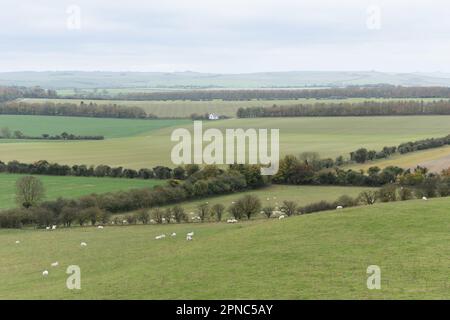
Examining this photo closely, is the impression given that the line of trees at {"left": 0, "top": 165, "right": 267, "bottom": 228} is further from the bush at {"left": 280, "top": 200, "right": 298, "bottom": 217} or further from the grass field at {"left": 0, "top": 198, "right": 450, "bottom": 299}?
the bush at {"left": 280, "top": 200, "right": 298, "bottom": 217}

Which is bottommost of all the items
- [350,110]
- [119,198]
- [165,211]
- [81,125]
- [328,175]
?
[165,211]

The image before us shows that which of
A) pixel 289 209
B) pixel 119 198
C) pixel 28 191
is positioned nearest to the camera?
→ pixel 289 209

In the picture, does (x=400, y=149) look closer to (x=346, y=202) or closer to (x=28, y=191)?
(x=346, y=202)

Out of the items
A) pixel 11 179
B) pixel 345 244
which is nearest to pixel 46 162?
pixel 11 179

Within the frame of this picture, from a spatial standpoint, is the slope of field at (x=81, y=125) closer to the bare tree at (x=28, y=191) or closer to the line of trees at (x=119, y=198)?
the line of trees at (x=119, y=198)

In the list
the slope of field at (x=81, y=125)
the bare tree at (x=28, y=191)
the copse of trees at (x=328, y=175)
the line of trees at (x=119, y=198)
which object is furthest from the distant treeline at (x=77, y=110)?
the bare tree at (x=28, y=191)

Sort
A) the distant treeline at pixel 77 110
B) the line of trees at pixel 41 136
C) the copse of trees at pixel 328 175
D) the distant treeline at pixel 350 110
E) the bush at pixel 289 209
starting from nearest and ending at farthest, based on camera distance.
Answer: the bush at pixel 289 209 < the copse of trees at pixel 328 175 < the line of trees at pixel 41 136 < the distant treeline at pixel 350 110 < the distant treeline at pixel 77 110

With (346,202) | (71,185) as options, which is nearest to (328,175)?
(346,202)
